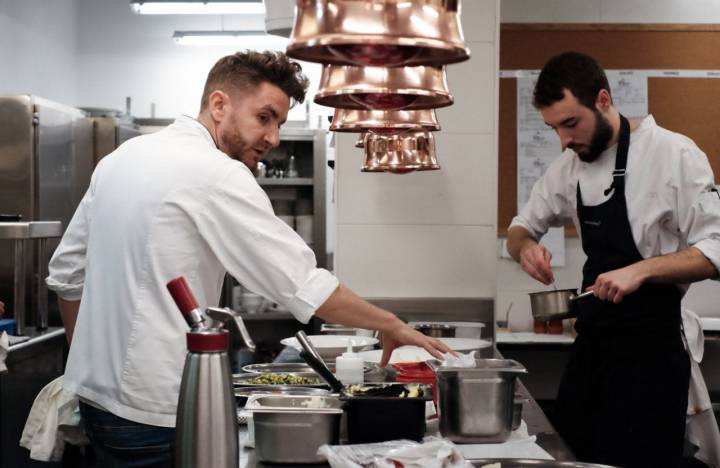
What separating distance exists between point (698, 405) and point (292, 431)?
1933mm

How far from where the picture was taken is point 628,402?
2.79 meters

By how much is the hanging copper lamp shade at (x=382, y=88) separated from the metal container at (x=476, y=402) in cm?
61

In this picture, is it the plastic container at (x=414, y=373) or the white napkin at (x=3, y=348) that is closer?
the plastic container at (x=414, y=373)

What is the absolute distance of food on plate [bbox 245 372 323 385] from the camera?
2527 mm

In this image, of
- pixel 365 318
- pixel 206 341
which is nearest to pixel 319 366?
pixel 365 318

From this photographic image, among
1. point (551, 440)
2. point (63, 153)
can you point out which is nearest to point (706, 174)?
point (551, 440)

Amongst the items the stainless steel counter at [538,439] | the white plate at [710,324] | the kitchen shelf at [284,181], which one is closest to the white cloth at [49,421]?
the stainless steel counter at [538,439]

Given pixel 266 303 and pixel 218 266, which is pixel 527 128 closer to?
pixel 266 303

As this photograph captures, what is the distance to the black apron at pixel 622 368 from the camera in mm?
2773

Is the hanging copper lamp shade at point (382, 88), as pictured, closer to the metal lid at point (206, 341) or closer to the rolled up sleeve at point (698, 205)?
the metal lid at point (206, 341)

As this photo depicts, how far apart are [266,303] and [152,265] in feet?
16.9

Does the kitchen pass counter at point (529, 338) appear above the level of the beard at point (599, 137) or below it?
below

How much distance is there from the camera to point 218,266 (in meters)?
2.08

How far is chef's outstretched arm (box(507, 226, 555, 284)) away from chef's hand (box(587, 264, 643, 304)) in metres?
0.40
